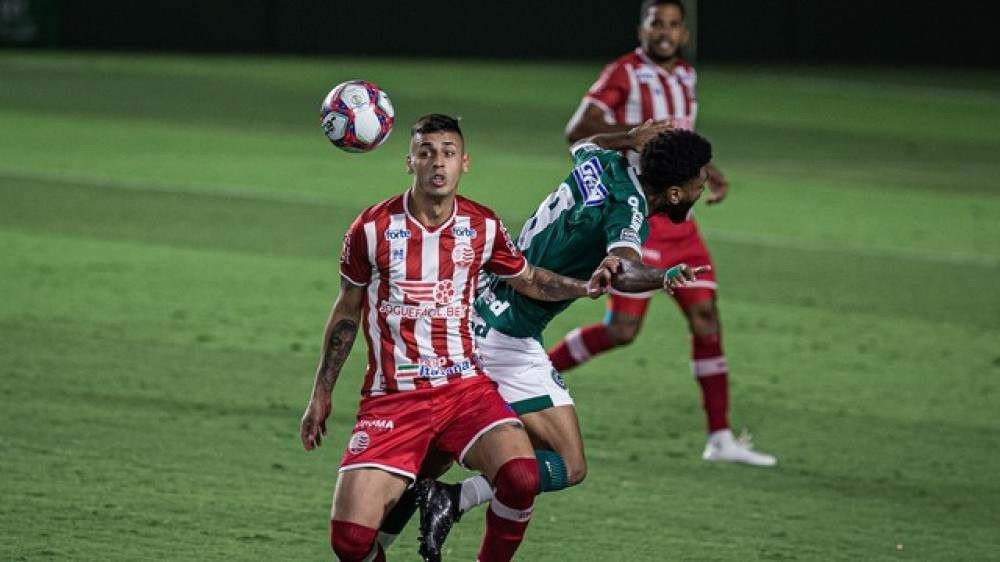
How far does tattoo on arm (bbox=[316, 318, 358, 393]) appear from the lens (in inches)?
237

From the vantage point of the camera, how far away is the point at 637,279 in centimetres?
606

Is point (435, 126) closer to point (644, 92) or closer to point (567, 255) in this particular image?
point (567, 255)

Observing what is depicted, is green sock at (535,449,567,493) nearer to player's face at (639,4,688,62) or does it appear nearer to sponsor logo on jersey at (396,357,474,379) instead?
sponsor logo on jersey at (396,357,474,379)

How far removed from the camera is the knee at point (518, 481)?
5.95m

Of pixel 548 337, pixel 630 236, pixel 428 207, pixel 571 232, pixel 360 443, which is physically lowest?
pixel 548 337

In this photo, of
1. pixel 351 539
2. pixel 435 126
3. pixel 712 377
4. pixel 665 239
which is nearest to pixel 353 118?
pixel 435 126

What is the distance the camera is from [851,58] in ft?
112

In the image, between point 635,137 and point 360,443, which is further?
point 635,137

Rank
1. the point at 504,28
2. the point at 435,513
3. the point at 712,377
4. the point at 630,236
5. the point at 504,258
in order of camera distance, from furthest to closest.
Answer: the point at 504,28
the point at 712,377
the point at 630,236
the point at 504,258
the point at 435,513

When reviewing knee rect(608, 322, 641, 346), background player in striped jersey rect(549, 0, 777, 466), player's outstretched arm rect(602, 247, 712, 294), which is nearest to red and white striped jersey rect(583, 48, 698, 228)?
background player in striped jersey rect(549, 0, 777, 466)

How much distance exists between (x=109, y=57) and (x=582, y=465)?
83.5 feet

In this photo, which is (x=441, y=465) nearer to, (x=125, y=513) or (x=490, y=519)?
(x=490, y=519)

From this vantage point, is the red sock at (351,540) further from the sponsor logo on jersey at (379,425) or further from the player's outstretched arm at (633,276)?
the player's outstretched arm at (633,276)

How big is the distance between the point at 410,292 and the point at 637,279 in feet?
2.59
